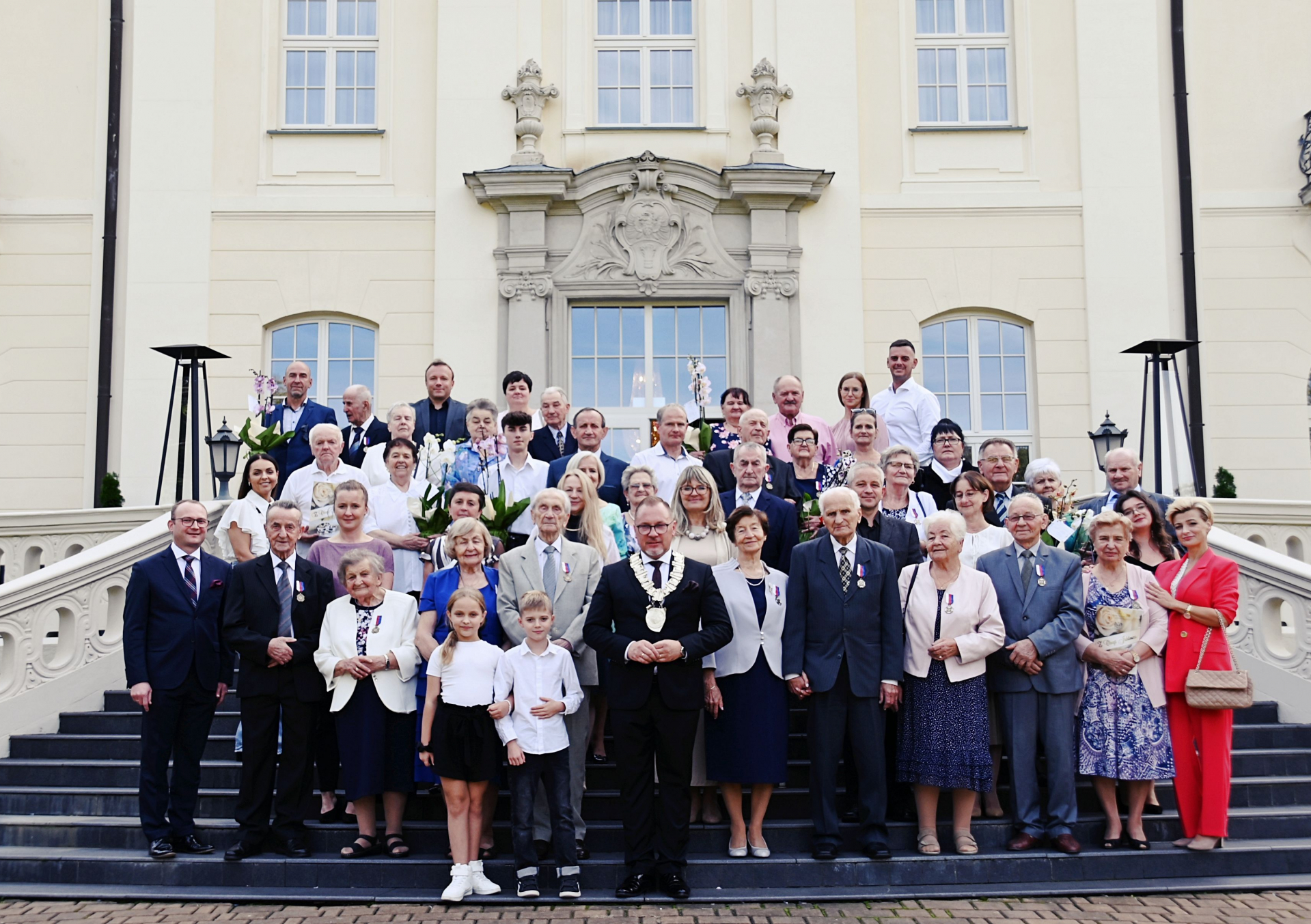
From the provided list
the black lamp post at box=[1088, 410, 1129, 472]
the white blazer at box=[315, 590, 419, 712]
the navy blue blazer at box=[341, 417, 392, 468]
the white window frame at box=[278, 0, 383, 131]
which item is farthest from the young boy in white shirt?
the white window frame at box=[278, 0, 383, 131]

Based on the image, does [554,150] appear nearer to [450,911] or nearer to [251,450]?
[251,450]

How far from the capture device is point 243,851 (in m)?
6.02

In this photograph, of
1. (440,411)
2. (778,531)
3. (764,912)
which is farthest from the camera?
(440,411)

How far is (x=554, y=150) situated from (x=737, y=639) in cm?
799

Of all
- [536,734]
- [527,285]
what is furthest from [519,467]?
[527,285]

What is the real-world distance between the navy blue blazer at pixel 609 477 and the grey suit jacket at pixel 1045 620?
7.87 feet

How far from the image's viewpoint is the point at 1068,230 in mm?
12781

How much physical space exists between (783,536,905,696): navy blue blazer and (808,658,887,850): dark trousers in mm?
75

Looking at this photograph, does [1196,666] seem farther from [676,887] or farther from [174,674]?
[174,674]

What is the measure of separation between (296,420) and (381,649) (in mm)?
3364

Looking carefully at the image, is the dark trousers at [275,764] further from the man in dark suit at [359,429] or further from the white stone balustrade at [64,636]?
the man in dark suit at [359,429]

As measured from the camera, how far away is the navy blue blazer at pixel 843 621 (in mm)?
6098

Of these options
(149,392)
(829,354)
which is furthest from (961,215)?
(149,392)

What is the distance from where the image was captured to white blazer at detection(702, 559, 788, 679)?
20.3ft
